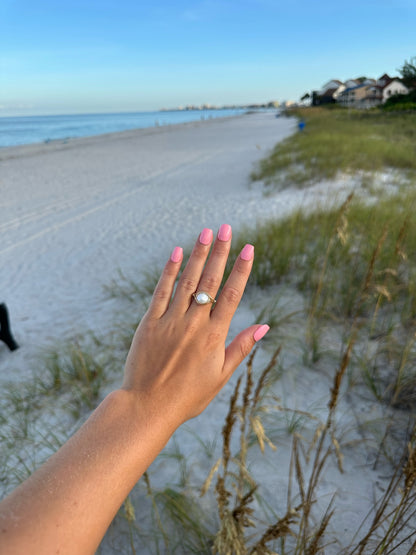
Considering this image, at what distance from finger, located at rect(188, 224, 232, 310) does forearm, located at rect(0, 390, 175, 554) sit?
401mm

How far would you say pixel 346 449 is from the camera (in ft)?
Result: 5.59

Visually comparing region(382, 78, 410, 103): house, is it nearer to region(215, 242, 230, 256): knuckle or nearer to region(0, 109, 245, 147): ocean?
region(0, 109, 245, 147): ocean

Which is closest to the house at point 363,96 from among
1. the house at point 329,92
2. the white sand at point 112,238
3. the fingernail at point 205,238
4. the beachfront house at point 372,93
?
the beachfront house at point 372,93

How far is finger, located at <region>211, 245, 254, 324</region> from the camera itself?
102cm

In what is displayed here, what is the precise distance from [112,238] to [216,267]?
213 inches

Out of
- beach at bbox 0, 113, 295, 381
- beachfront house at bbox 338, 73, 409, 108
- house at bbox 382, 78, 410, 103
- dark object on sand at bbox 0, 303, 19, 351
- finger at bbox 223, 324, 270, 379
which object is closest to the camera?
finger at bbox 223, 324, 270, 379

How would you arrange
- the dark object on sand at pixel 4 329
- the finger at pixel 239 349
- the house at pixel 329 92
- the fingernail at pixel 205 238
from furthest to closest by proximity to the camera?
the house at pixel 329 92, the dark object on sand at pixel 4 329, the fingernail at pixel 205 238, the finger at pixel 239 349

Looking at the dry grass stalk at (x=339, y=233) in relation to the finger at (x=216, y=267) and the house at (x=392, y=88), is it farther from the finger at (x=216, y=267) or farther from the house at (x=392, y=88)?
the house at (x=392, y=88)

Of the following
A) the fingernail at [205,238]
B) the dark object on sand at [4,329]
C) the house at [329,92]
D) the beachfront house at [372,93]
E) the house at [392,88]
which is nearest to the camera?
the fingernail at [205,238]

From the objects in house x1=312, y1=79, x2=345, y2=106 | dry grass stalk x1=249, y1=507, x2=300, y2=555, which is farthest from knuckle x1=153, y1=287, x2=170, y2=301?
house x1=312, y1=79, x2=345, y2=106

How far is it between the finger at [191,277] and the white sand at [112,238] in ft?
3.63

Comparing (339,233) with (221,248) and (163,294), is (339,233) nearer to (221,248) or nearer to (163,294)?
(221,248)

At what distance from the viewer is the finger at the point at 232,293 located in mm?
1021

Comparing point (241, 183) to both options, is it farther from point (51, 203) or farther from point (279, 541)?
point (279, 541)
